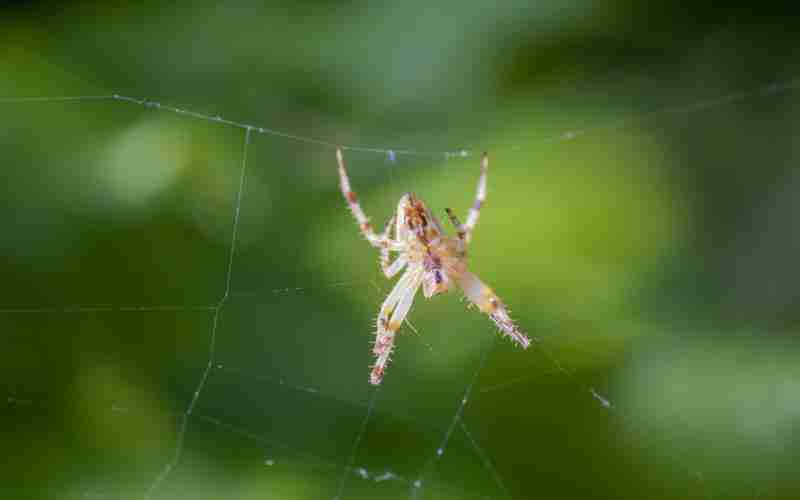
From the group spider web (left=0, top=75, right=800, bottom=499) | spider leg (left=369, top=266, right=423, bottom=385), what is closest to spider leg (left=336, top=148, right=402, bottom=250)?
spider leg (left=369, top=266, right=423, bottom=385)

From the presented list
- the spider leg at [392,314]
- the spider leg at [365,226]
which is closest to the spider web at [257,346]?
the spider leg at [392,314]

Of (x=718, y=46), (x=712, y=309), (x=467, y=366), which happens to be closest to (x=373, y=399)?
(x=467, y=366)

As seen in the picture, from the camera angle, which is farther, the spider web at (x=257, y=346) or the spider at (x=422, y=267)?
the spider web at (x=257, y=346)

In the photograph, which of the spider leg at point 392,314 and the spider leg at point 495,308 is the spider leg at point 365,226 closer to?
the spider leg at point 392,314

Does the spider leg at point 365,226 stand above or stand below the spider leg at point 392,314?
above

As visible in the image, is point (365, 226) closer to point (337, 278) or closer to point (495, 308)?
point (337, 278)

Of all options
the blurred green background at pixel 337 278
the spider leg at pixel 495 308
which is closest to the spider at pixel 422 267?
the spider leg at pixel 495 308

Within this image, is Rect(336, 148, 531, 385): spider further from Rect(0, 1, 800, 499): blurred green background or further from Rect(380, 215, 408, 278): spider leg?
Rect(0, 1, 800, 499): blurred green background
